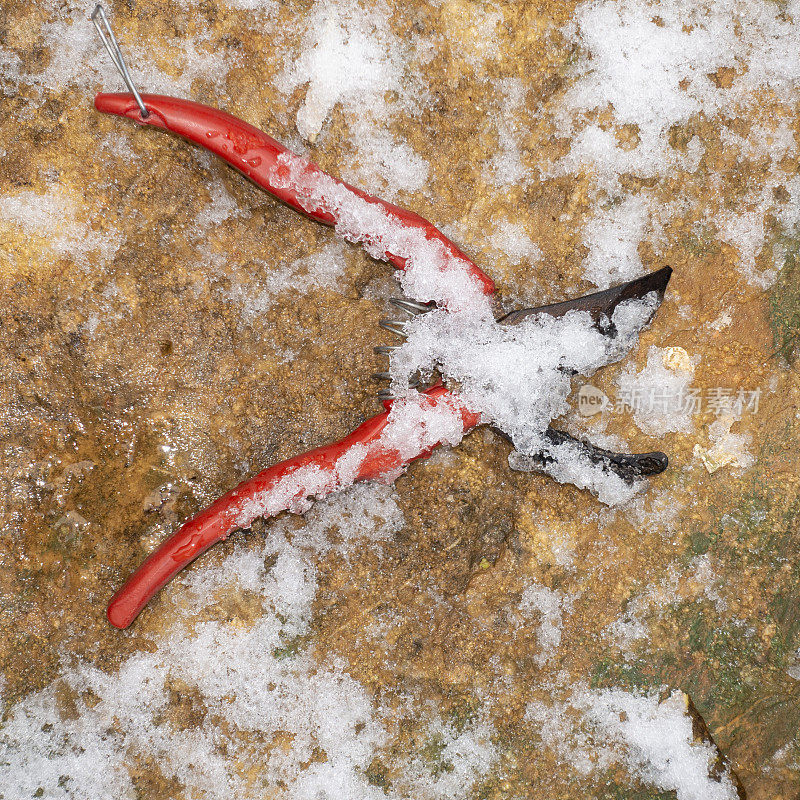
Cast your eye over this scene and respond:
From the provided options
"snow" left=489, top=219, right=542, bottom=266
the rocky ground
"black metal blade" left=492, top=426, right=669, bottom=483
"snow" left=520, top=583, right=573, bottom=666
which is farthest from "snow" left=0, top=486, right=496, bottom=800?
"snow" left=489, top=219, right=542, bottom=266

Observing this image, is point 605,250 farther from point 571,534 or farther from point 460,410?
point 571,534

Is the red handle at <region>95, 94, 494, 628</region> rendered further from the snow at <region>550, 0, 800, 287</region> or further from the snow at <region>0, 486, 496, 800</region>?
the snow at <region>550, 0, 800, 287</region>

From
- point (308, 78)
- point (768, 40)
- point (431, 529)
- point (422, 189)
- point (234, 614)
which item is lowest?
point (234, 614)

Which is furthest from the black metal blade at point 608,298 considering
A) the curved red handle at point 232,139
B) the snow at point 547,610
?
the snow at point 547,610

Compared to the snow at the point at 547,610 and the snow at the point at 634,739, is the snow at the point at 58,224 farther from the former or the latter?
the snow at the point at 634,739

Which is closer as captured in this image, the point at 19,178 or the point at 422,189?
the point at 19,178

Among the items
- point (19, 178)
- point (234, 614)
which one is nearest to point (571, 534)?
point (234, 614)
